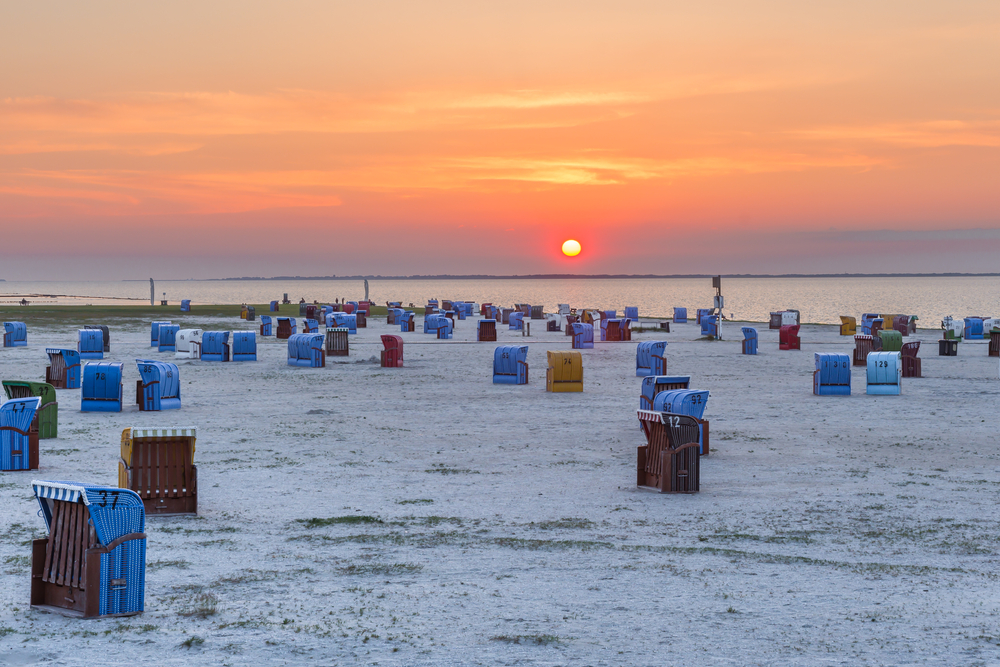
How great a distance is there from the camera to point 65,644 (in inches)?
309

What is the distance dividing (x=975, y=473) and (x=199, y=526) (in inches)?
492

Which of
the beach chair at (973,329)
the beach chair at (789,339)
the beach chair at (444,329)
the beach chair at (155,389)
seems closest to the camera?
the beach chair at (155,389)

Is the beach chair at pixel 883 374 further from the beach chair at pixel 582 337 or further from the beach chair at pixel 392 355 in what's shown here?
the beach chair at pixel 582 337

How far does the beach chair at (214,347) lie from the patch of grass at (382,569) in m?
30.3

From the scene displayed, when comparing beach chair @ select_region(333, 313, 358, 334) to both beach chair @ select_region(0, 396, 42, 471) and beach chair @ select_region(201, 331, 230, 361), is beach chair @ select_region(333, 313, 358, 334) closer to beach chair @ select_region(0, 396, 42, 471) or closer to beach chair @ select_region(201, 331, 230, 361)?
beach chair @ select_region(201, 331, 230, 361)

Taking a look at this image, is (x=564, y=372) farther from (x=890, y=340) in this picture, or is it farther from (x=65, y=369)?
(x=890, y=340)

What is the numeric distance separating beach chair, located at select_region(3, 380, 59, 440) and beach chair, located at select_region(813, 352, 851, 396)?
20.1 metres

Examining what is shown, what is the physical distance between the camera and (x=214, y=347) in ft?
128

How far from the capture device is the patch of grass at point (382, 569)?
10.0 m

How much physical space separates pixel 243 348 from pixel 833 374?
23.8 m

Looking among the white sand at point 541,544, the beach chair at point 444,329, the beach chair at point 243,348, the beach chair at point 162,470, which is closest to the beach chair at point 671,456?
the white sand at point 541,544

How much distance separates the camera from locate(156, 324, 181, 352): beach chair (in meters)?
44.8

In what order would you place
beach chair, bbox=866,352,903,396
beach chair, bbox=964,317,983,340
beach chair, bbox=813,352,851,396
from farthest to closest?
beach chair, bbox=964,317,983,340
beach chair, bbox=866,352,903,396
beach chair, bbox=813,352,851,396

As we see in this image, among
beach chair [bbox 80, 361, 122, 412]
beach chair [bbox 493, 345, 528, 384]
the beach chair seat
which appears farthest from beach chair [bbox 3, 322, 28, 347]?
beach chair [bbox 493, 345, 528, 384]
